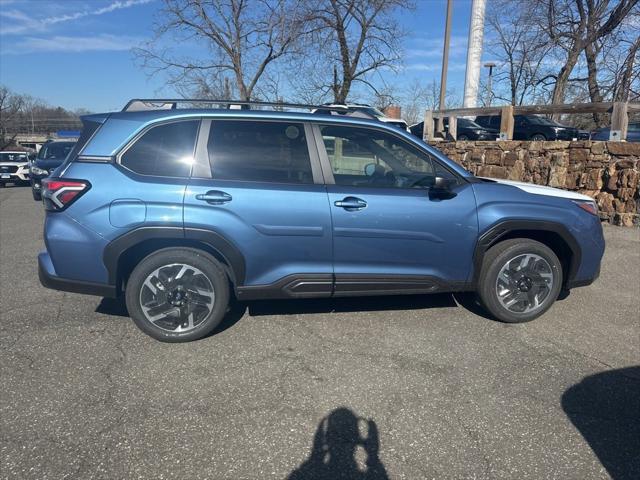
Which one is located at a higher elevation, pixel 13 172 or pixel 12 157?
pixel 12 157

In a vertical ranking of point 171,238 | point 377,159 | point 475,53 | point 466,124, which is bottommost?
point 171,238

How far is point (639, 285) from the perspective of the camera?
16.7 ft

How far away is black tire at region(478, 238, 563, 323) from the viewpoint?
12.6ft

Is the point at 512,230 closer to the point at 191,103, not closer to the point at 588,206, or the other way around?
the point at 588,206

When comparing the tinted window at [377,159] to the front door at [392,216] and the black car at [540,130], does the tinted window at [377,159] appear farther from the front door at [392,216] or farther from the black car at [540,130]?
the black car at [540,130]

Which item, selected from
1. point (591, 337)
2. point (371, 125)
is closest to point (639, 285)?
point (591, 337)

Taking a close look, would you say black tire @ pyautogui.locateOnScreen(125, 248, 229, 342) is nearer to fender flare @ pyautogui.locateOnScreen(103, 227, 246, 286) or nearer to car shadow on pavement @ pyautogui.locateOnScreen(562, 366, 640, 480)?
fender flare @ pyautogui.locateOnScreen(103, 227, 246, 286)

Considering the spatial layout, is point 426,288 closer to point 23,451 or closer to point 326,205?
point 326,205

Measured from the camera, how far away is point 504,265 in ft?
12.6

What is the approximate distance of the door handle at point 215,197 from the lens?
3.33 metres

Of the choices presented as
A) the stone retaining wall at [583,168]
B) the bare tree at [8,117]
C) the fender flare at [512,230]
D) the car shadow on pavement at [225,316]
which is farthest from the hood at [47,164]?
the bare tree at [8,117]

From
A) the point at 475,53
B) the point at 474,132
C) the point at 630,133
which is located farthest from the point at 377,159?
the point at 475,53

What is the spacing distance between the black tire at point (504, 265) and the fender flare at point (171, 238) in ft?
6.75

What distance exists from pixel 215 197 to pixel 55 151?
13.8 metres
